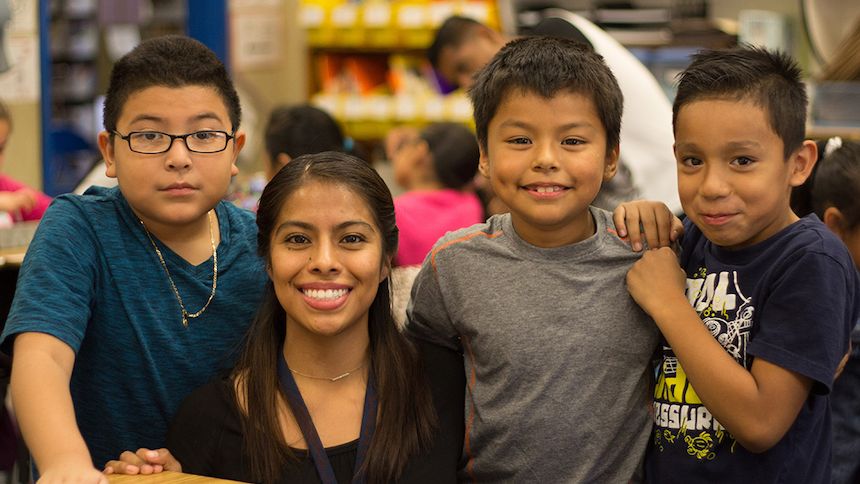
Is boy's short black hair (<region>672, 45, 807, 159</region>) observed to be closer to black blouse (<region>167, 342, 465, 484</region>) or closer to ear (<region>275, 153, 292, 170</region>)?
black blouse (<region>167, 342, 465, 484</region>)

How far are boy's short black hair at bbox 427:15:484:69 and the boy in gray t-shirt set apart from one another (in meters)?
2.16

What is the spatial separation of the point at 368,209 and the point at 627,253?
441 millimetres

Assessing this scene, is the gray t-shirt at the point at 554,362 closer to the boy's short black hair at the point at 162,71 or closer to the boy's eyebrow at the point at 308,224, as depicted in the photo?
the boy's eyebrow at the point at 308,224

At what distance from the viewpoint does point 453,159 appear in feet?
12.9

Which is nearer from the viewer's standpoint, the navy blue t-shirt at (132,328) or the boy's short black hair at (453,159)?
the navy blue t-shirt at (132,328)

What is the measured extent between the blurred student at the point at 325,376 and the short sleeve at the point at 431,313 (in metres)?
0.03

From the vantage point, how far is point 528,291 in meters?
1.74

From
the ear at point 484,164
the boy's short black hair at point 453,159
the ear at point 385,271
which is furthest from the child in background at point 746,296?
the boy's short black hair at point 453,159

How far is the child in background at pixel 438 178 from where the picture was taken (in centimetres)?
358

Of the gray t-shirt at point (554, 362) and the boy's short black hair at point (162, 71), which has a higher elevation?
the boy's short black hair at point (162, 71)

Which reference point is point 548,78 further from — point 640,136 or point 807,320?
point 640,136

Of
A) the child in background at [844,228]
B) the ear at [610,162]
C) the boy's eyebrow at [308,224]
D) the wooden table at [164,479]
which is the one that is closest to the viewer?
the wooden table at [164,479]

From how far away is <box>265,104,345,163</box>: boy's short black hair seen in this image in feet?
12.1

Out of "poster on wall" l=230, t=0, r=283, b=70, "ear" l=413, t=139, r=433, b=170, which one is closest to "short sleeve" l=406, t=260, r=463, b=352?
"ear" l=413, t=139, r=433, b=170
